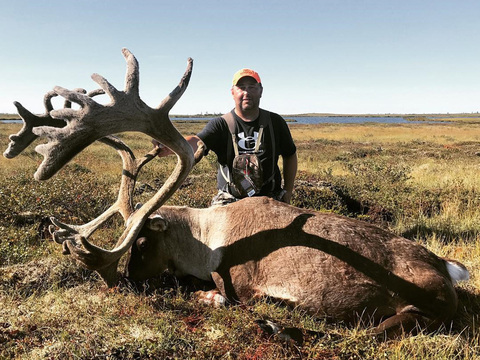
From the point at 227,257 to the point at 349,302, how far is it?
127cm

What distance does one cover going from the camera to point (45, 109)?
3.50 meters

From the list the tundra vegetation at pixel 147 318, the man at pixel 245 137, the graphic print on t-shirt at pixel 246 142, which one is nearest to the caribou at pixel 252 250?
the tundra vegetation at pixel 147 318

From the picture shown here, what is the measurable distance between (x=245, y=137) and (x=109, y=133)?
2.71 meters

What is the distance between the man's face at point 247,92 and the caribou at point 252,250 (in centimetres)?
178

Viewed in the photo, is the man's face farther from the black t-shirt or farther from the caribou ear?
the caribou ear

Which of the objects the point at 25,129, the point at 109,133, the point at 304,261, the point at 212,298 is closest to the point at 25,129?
the point at 25,129

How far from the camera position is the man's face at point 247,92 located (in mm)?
5016

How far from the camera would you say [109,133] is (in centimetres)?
269

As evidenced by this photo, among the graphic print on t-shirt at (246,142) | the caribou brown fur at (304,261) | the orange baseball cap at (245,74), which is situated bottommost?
the caribou brown fur at (304,261)

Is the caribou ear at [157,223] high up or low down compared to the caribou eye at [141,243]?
up

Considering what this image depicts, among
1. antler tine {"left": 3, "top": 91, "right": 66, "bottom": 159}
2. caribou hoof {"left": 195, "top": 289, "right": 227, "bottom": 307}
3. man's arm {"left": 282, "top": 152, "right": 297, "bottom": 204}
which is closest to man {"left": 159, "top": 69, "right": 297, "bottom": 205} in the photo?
man's arm {"left": 282, "top": 152, "right": 297, "bottom": 204}

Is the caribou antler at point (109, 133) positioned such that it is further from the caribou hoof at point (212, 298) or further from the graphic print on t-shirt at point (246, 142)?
the graphic print on t-shirt at point (246, 142)

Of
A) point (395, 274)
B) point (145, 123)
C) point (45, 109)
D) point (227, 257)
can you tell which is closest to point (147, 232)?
point (227, 257)

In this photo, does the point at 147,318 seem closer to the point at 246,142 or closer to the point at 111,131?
the point at 111,131
